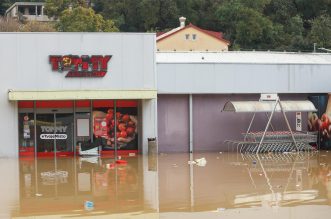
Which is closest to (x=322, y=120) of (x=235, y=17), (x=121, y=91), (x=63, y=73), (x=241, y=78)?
(x=241, y=78)

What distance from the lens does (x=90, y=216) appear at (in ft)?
48.9

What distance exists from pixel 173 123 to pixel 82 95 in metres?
4.57

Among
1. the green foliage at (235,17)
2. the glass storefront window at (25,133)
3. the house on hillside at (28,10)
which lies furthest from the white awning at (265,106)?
the house on hillside at (28,10)

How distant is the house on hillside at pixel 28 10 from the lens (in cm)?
10025

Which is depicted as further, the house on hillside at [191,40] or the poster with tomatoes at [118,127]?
the house on hillside at [191,40]

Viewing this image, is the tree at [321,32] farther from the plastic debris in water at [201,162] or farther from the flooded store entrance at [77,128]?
the plastic debris in water at [201,162]

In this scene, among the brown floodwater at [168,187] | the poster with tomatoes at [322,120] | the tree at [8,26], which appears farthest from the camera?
the tree at [8,26]

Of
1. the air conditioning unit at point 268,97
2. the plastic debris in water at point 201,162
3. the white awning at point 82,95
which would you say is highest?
the white awning at point 82,95

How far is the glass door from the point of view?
29.2 meters

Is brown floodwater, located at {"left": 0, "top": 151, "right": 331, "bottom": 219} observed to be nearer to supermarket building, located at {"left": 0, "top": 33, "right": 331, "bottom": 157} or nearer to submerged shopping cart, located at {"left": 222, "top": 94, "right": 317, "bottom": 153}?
submerged shopping cart, located at {"left": 222, "top": 94, "right": 317, "bottom": 153}

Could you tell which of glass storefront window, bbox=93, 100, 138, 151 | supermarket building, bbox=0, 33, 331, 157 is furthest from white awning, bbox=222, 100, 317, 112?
glass storefront window, bbox=93, 100, 138, 151

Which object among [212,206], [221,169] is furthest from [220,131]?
[212,206]

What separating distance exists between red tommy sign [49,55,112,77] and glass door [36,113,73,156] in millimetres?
2031

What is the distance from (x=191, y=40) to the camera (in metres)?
65.8
